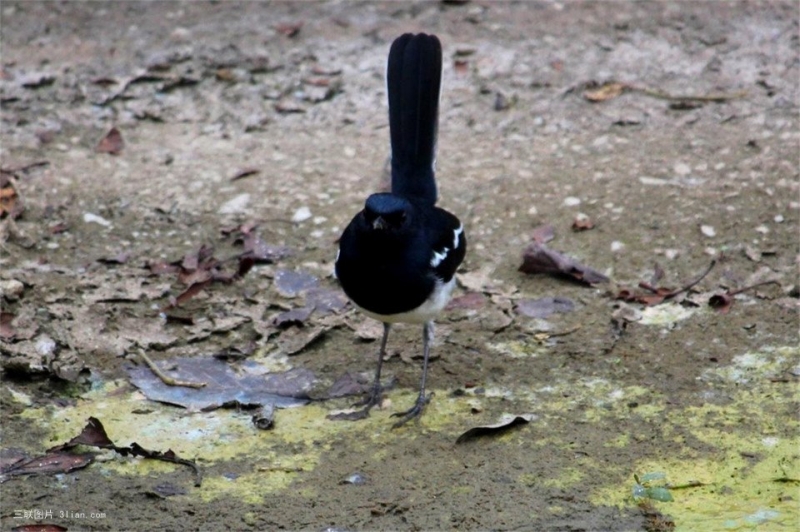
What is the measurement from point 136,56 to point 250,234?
2453 millimetres

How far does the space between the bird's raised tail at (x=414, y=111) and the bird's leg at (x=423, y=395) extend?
2.32 ft

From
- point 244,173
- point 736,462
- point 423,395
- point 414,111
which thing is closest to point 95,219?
point 244,173

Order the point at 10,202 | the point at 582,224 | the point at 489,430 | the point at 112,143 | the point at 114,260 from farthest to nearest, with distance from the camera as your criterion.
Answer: the point at 112,143, the point at 10,202, the point at 582,224, the point at 114,260, the point at 489,430

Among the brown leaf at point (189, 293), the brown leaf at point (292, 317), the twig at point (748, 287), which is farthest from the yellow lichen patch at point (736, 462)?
the brown leaf at point (189, 293)

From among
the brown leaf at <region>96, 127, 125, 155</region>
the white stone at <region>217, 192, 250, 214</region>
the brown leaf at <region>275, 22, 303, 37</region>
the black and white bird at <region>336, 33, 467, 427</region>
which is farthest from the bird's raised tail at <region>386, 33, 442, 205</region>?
the brown leaf at <region>275, 22, 303, 37</region>

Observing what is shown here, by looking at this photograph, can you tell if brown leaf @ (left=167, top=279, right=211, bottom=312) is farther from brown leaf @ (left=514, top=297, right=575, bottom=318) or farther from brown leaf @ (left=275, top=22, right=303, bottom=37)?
brown leaf @ (left=275, top=22, right=303, bottom=37)

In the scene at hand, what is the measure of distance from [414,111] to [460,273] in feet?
3.08

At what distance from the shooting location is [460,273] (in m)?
5.82

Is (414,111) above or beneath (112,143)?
above

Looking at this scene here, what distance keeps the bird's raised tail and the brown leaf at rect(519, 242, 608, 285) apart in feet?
2.17

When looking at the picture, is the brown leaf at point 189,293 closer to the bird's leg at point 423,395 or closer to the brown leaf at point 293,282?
the brown leaf at point 293,282

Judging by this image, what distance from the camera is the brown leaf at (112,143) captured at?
6952 mm

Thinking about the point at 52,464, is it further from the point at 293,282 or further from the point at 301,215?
the point at 301,215

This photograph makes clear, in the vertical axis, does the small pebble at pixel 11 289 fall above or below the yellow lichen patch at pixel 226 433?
above
